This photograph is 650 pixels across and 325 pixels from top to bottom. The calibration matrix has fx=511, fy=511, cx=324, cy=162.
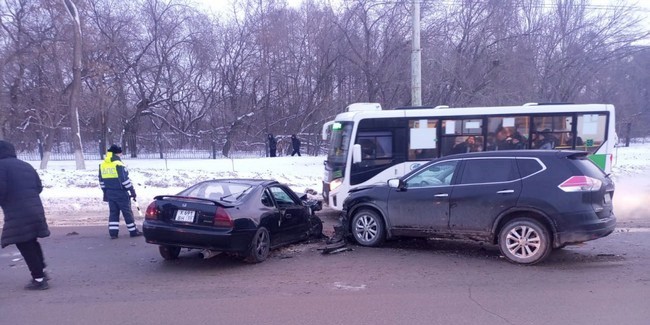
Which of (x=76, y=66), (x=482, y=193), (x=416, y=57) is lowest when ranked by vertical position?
(x=482, y=193)

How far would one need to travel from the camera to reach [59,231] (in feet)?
33.9

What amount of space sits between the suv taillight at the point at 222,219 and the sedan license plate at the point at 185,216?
352 millimetres

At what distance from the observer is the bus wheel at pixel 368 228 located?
846 centimetres

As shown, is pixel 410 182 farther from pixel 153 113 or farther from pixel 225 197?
pixel 153 113

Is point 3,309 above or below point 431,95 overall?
below

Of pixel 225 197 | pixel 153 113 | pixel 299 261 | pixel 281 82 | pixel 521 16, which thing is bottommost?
pixel 299 261

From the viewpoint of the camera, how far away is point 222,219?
7039 mm

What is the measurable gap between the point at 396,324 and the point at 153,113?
3264cm

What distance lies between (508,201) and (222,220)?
4.03 m

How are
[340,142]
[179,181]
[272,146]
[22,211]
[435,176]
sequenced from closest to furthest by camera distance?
[22,211] < [435,176] < [340,142] < [179,181] < [272,146]

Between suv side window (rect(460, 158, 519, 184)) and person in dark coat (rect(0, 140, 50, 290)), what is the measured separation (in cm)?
580

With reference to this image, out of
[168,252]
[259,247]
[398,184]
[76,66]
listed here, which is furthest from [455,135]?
[76,66]

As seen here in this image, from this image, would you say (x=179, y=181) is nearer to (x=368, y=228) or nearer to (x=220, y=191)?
(x=220, y=191)

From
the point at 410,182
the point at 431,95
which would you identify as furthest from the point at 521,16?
the point at 410,182
